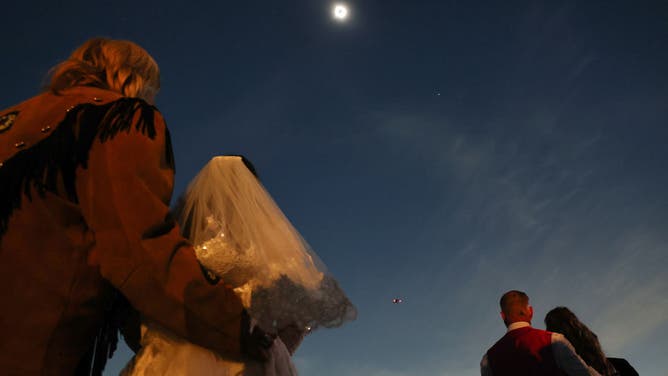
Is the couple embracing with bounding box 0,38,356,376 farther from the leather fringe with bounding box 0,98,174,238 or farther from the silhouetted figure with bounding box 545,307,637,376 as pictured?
the silhouetted figure with bounding box 545,307,637,376

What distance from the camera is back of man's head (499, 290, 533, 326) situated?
4707mm

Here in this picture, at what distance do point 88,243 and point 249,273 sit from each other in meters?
0.46

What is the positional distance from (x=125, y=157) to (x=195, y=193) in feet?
1.08

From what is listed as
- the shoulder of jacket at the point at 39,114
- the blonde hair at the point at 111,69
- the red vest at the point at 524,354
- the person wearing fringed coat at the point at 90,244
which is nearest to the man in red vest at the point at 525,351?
the red vest at the point at 524,354

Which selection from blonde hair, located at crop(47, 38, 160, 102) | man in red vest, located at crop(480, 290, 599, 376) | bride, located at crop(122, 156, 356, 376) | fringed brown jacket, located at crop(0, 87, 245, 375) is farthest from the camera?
man in red vest, located at crop(480, 290, 599, 376)

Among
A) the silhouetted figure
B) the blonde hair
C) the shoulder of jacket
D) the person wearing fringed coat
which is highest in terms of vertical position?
the silhouetted figure

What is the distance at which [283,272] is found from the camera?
4.66 ft

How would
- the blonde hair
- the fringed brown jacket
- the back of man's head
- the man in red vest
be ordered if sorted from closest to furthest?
the fringed brown jacket, the blonde hair, the man in red vest, the back of man's head

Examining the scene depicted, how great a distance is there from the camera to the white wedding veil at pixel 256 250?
4.53ft

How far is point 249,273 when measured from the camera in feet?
4.58

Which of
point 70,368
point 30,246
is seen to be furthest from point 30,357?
point 30,246

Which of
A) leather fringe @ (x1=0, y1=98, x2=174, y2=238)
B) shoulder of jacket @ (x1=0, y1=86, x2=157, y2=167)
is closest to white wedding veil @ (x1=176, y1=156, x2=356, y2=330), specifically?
leather fringe @ (x1=0, y1=98, x2=174, y2=238)

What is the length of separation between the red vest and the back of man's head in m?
0.13

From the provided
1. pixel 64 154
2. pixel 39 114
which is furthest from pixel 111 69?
pixel 64 154
